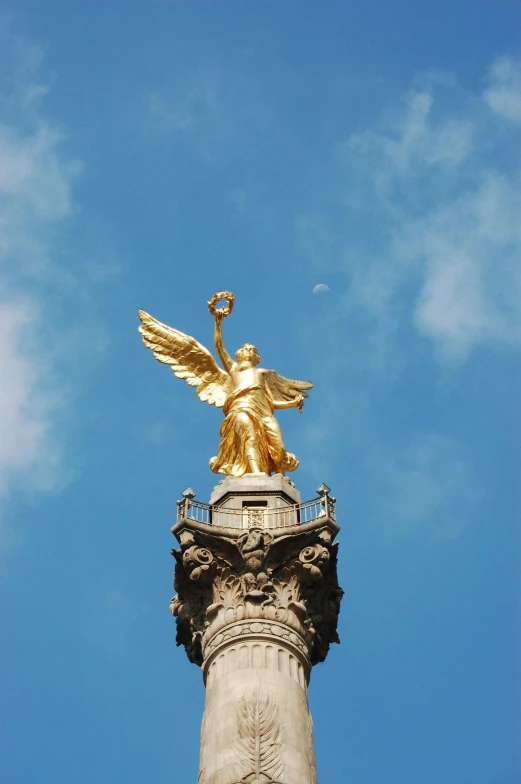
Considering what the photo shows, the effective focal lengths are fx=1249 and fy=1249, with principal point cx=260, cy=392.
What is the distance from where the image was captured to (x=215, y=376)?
3756 cm

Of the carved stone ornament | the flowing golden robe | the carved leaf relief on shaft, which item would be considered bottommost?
the carved leaf relief on shaft

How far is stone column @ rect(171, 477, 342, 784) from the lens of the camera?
85.9ft

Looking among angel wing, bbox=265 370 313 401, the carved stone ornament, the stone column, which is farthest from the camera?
angel wing, bbox=265 370 313 401

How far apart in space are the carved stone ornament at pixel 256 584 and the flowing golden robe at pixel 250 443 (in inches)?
169

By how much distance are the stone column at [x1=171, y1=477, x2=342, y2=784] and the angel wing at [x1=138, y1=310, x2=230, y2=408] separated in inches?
252

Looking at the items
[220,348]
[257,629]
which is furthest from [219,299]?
[257,629]

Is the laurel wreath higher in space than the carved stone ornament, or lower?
higher

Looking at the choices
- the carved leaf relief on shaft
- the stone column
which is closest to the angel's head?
the stone column

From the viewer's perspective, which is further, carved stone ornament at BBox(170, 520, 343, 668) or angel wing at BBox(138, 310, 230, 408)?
angel wing at BBox(138, 310, 230, 408)

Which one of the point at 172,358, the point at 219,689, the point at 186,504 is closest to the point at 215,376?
the point at 172,358

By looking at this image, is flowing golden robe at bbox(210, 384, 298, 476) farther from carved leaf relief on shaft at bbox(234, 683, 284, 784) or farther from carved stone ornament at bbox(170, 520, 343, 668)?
carved leaf relief on shaft at bbox(234, 683, 284, 784)

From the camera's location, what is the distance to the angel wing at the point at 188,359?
37.2m

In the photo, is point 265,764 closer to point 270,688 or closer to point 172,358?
point 270,688

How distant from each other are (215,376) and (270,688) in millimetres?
12547
